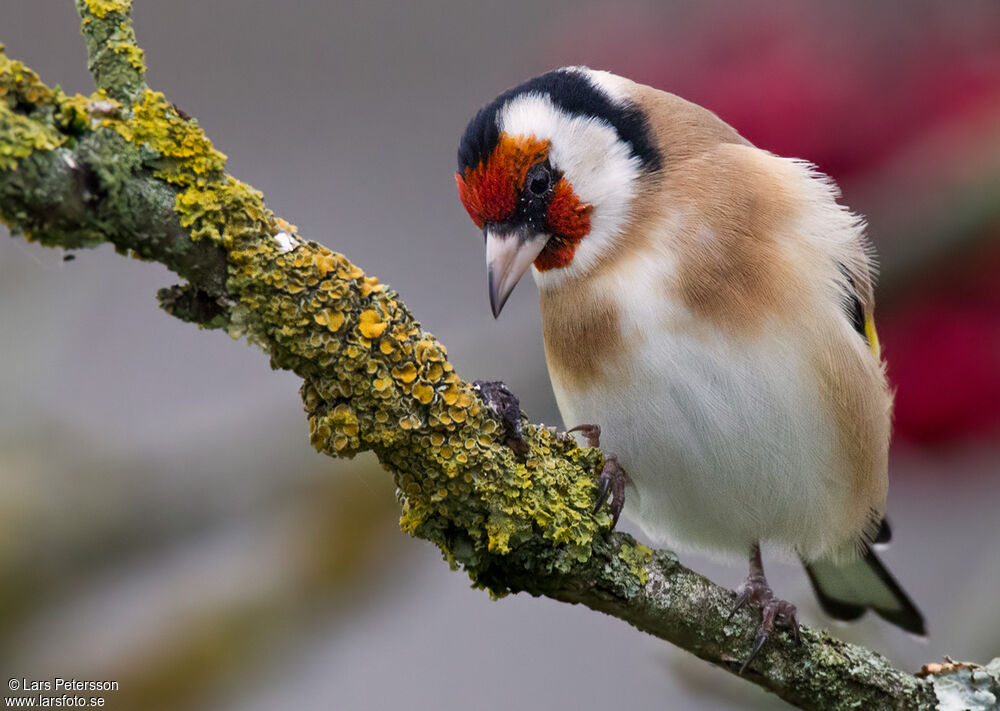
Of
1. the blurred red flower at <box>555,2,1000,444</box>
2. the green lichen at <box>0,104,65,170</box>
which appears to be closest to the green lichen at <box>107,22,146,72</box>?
the green lichen at <box>0,104,65,170</box>

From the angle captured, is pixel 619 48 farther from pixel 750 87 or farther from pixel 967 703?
pixel 967 703

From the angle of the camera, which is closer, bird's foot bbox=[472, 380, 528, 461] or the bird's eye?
bird's foot bbox=[472, 380, 528, 461]

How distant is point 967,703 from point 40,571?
1297 millimetres

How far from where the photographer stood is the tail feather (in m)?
2.11

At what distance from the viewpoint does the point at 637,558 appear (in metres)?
1.29

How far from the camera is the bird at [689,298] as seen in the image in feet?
5.23

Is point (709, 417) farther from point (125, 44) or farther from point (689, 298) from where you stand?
point (125, 44)

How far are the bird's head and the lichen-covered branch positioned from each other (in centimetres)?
44

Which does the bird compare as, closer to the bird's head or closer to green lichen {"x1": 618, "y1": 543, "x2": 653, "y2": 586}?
the bird's head

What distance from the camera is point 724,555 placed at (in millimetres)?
2049

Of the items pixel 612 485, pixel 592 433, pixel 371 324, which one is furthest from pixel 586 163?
pixel 371 324

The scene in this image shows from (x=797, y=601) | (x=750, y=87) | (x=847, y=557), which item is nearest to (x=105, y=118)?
(x=750, y=87)

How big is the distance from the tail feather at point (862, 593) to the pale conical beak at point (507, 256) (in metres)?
0.97

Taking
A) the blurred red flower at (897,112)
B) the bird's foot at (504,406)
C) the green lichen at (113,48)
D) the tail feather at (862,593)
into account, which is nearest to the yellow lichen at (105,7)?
the green lichen at (113,48)
